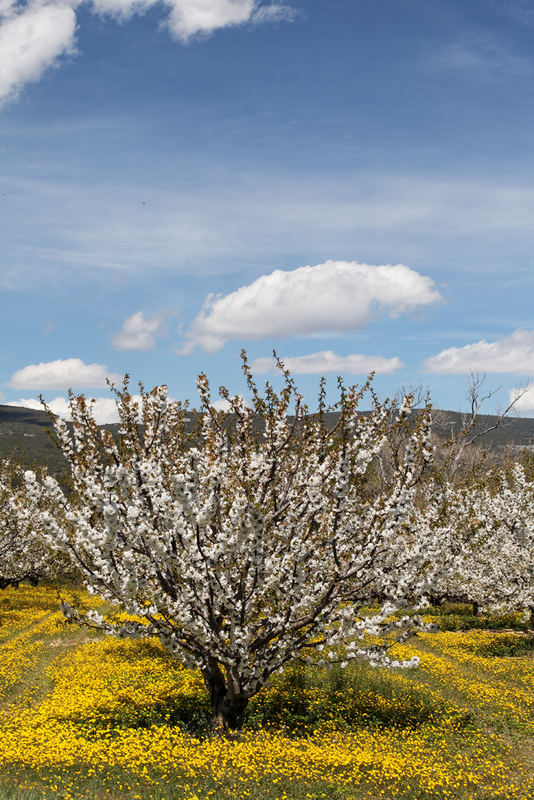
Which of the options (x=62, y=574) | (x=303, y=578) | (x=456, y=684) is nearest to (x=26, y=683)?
(x=303, y=578)

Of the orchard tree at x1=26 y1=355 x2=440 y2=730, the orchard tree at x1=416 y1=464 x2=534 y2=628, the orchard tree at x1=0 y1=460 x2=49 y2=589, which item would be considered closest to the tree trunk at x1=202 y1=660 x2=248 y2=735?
the orchard tree at x1=26 y1=355 x2=440 y2=730

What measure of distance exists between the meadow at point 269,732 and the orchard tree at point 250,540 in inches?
68.4

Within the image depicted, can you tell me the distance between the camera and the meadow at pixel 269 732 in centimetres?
1003

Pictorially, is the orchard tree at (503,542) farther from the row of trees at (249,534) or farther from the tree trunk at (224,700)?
the tree trunk at (224,700)

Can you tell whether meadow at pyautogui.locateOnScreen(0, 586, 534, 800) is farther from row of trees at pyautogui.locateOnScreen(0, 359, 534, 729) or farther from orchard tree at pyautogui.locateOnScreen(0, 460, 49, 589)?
orchard tree at pyautogui.locateOnScreen(0, 460, 49, 589)

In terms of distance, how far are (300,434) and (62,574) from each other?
128ft

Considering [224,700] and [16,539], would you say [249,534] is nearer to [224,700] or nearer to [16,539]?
[224,700]

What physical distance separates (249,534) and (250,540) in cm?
19

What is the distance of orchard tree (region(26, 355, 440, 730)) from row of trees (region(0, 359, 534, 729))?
38 millimetres

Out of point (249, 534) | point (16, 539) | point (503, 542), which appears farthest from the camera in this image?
point (16, 539)

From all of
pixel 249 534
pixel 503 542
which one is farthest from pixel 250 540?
pixel 503 542

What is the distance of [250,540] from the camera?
10.8 m

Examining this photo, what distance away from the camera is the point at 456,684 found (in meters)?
18.7

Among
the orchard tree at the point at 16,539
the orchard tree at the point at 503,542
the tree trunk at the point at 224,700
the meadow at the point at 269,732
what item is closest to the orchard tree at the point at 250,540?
the tree trunk at the point at 224,700
